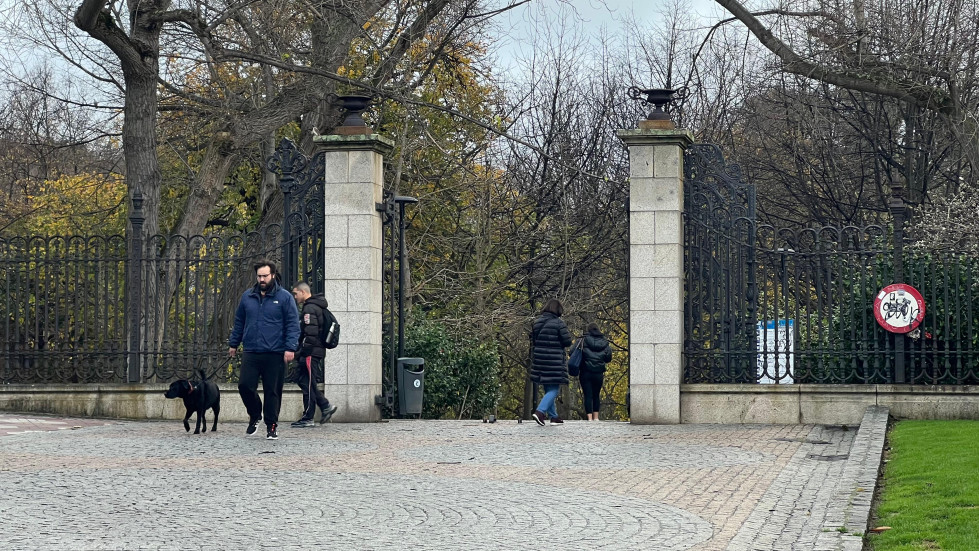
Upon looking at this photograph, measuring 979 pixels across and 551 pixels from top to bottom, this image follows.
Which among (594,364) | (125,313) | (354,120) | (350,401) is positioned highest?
(354,120)

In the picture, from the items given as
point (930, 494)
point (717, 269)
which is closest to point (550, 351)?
point (717, 269)

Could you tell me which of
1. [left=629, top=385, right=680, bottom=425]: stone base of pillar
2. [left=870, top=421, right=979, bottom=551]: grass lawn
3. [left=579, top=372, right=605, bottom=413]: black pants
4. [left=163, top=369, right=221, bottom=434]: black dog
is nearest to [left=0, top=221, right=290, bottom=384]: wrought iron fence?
[left=163, top=369, right=221, bottom=434]: black dog

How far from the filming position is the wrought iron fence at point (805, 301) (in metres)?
14.7

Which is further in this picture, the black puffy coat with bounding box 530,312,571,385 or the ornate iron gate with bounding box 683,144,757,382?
the black puffy coat with bounding box 530,312,571,385

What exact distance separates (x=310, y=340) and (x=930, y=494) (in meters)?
8.19

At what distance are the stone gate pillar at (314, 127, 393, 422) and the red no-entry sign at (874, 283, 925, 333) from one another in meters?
5.86

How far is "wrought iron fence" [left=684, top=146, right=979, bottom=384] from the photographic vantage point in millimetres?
14734

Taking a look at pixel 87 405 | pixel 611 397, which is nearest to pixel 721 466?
pixel 87 405

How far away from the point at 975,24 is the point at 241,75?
48.2ft

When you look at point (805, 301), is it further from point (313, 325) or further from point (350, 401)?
point (313, 325)

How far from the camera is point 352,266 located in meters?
15.5

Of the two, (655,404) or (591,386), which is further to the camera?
(591,386)

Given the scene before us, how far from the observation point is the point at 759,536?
705cm

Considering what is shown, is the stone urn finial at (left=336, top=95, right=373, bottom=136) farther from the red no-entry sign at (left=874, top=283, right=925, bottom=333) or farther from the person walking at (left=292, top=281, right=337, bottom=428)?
the red no-entry sign at (left=874, top=283, right=925, bottom=333)
